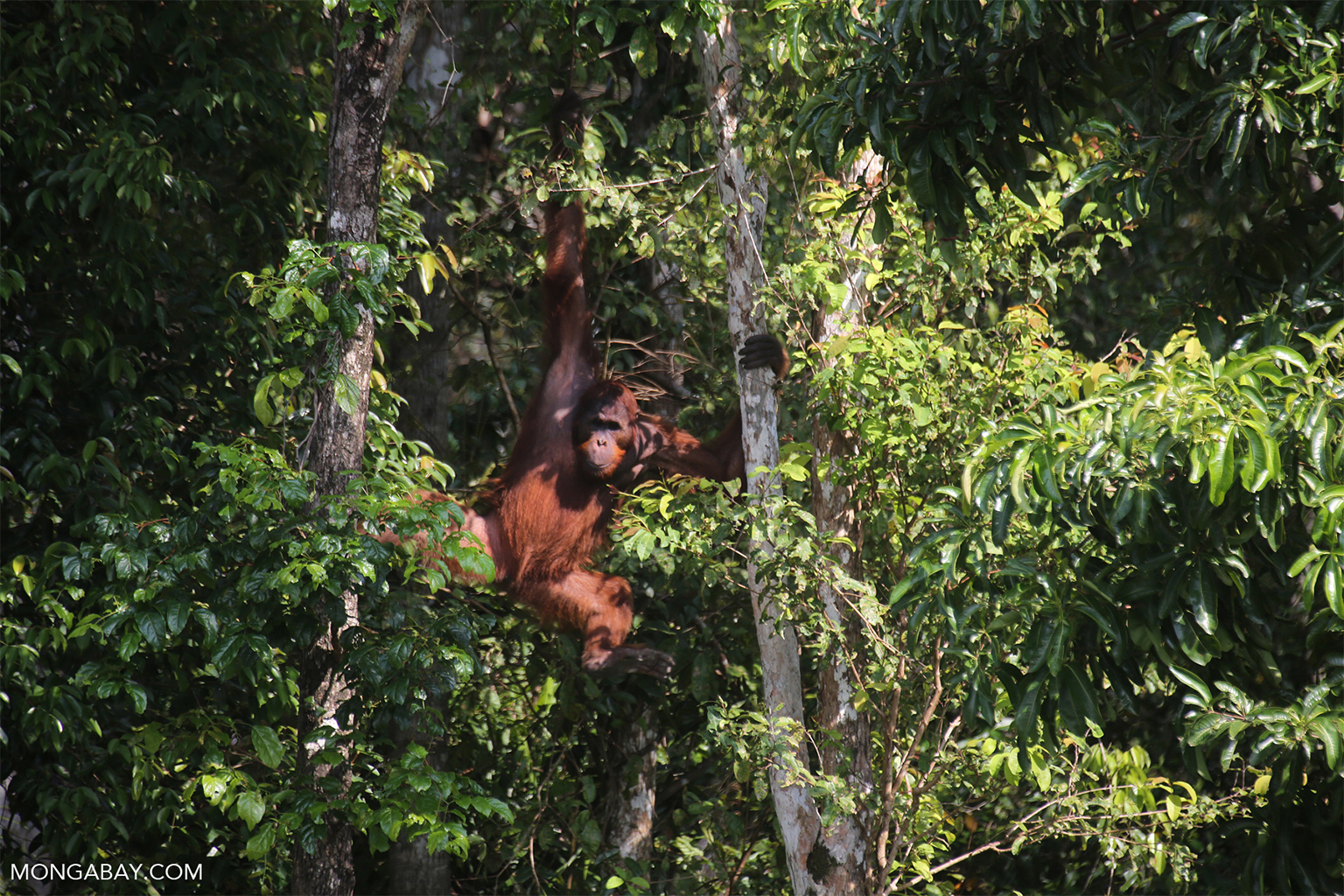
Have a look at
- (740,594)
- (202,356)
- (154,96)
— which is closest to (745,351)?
(740,594)

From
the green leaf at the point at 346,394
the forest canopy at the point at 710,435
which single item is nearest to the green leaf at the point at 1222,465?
the forest canopy at the point at 710,435

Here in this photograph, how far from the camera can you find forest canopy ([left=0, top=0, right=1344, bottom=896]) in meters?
2.59

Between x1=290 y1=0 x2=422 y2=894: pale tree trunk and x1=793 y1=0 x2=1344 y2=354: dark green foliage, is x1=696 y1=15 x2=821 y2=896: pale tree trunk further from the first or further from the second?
x1=290 y1=0 x2=422 y2=894: pale tree trunk

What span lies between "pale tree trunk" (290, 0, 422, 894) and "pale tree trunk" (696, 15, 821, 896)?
3.76ft

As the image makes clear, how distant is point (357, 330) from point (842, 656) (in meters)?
1.97

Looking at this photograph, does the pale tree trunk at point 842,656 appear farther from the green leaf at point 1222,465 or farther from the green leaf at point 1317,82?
the green leaf at point 1222,465

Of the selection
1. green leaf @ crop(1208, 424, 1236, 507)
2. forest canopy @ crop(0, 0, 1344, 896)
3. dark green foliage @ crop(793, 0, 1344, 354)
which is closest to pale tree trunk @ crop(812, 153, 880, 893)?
forest canopy @ crop(0, 0, 1344, 896)

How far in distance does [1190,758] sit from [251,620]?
2.56 meters

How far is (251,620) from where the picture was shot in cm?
336

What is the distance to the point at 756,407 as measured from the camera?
421 cm

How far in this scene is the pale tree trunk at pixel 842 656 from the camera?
4.00 meters

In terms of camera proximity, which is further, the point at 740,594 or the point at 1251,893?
the point at 740,594

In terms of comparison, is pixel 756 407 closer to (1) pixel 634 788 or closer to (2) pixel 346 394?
(2) pixel 346 394

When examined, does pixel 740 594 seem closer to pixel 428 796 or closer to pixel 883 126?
pixel 428 796
